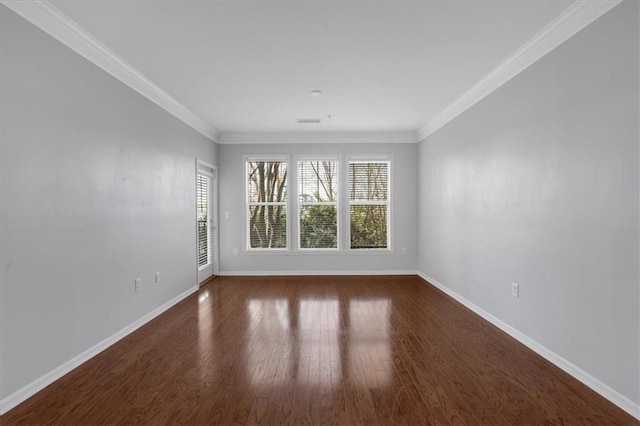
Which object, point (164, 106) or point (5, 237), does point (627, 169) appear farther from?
point (164, 106)

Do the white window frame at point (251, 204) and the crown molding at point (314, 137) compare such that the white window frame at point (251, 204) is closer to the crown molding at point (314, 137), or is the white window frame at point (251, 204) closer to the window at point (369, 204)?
the crown molding at point (314, 137)

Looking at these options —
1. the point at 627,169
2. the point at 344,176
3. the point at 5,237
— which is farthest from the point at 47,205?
the point at 344,176

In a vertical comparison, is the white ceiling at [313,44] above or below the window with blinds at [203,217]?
above

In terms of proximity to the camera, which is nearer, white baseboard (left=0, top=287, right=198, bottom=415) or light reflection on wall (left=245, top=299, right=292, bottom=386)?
white baseboard (left=0, top=287, right=198, bottom=415)

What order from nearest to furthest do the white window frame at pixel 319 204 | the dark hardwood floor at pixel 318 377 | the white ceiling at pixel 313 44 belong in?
the dark hardwood floor at pixel 318 377 → the white ceiling at pixel 313 44 → the white window frame at pixel 319 204

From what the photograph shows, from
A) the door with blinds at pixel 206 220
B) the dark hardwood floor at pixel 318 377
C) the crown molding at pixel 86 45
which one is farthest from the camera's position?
the door with blinds at pixel 206 220

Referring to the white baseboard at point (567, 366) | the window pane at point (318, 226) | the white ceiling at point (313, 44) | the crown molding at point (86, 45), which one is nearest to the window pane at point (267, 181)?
the window pane at point (318, 226)

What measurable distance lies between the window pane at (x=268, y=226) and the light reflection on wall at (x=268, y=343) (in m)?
1.91

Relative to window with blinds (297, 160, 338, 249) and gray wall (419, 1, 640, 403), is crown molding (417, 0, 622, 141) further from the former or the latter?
window with blinds (297, 160, 338, 249)

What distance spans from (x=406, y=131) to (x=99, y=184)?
4.86m

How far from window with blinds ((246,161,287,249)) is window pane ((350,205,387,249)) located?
1294 mm

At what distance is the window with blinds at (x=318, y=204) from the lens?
6293 mm

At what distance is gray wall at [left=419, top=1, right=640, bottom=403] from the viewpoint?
6.80 ft

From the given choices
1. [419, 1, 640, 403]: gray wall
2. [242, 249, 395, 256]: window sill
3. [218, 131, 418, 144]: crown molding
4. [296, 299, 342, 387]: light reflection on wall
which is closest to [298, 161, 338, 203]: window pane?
[218, 131, 418, 144]: crown molding
